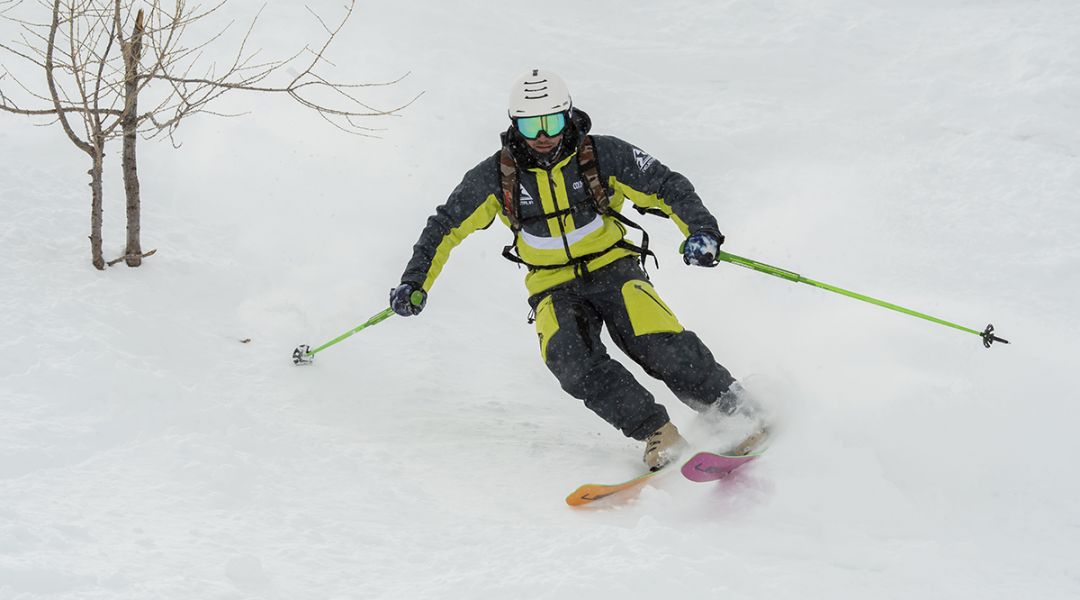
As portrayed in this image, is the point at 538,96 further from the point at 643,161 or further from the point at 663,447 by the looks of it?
the point at 663,447

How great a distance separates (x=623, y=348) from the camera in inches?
201

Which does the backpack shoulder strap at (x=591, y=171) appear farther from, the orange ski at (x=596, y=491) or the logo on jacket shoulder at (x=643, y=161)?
the orange ski at (x=596, y=491)

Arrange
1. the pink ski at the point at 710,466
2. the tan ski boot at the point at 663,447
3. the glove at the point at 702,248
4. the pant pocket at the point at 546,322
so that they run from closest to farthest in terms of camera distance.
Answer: the pink ski at the point at 710,466
the tan ski boot at the point at 663,447
the glove at the point at 702,248
the pant pocket at the point at 546,322

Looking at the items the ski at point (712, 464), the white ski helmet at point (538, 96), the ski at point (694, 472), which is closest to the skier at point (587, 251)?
the white ski helmet at point (538, 96)

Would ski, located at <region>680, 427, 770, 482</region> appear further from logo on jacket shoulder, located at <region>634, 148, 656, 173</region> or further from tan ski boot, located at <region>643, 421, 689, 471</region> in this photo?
logo on jacket shoulder, located at <region>634, 148, 656, 173</region>

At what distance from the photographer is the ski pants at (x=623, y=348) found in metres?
4.72

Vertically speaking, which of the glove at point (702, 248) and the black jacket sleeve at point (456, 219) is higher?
the black jacket sleeve at point (456, 219)

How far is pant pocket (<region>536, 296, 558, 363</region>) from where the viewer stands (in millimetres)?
4918

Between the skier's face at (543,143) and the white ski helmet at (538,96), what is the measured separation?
122 millimetres

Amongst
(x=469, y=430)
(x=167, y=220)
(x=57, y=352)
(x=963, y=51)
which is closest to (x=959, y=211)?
(x=963, y=51)

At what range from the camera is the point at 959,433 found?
15.2 ft

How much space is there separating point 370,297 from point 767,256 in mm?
3162

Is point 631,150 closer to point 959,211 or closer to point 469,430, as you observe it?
point 469,430

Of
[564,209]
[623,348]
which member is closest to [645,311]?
[623,348]
